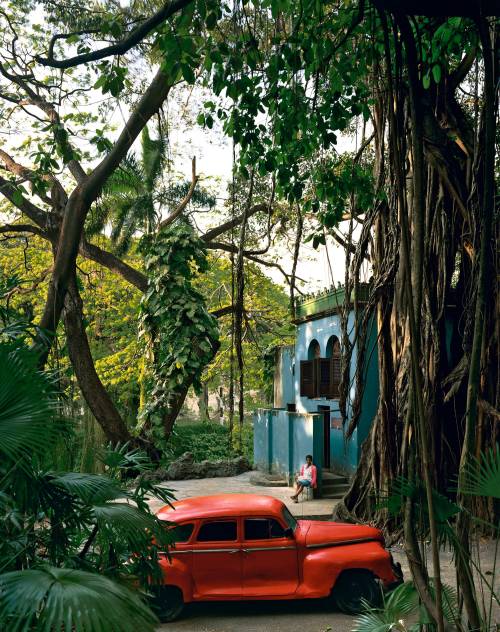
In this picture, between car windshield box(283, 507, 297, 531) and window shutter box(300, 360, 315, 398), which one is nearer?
car windshield box(283, 507, 297, 531)

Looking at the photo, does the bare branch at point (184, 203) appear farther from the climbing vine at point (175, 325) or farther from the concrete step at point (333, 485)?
the concrete step at point (333, 485)

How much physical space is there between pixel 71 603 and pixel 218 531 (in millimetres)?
5666

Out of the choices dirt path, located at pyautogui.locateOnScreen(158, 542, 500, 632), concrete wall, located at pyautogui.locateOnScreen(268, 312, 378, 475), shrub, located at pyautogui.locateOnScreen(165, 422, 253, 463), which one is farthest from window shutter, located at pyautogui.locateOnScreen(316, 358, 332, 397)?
dirt path, located at pyautogui.locateOnScreen(158, 542, 500, 632)

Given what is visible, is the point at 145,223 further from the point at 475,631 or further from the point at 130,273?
the point at 475,631

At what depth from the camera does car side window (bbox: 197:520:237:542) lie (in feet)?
25.7

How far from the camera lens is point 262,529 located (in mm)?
7875

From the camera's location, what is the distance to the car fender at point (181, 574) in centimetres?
766

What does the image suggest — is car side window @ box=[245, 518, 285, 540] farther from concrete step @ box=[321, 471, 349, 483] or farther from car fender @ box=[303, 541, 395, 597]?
concrete step @ box=[321, 471, 349, 483]

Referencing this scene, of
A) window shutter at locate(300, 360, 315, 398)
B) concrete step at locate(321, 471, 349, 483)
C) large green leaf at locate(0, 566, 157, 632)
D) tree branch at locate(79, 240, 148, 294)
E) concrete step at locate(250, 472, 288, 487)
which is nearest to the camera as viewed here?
large green leaf at locate(0, 566, 157, 632)

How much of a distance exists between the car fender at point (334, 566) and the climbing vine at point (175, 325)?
9.74m

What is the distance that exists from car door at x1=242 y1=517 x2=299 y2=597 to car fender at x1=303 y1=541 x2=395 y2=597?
0.51 ft

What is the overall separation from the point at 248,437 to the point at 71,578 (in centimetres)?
2779

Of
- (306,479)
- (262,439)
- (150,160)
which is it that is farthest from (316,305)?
(150,160)

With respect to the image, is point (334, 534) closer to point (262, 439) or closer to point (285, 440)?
point (285, 440)
